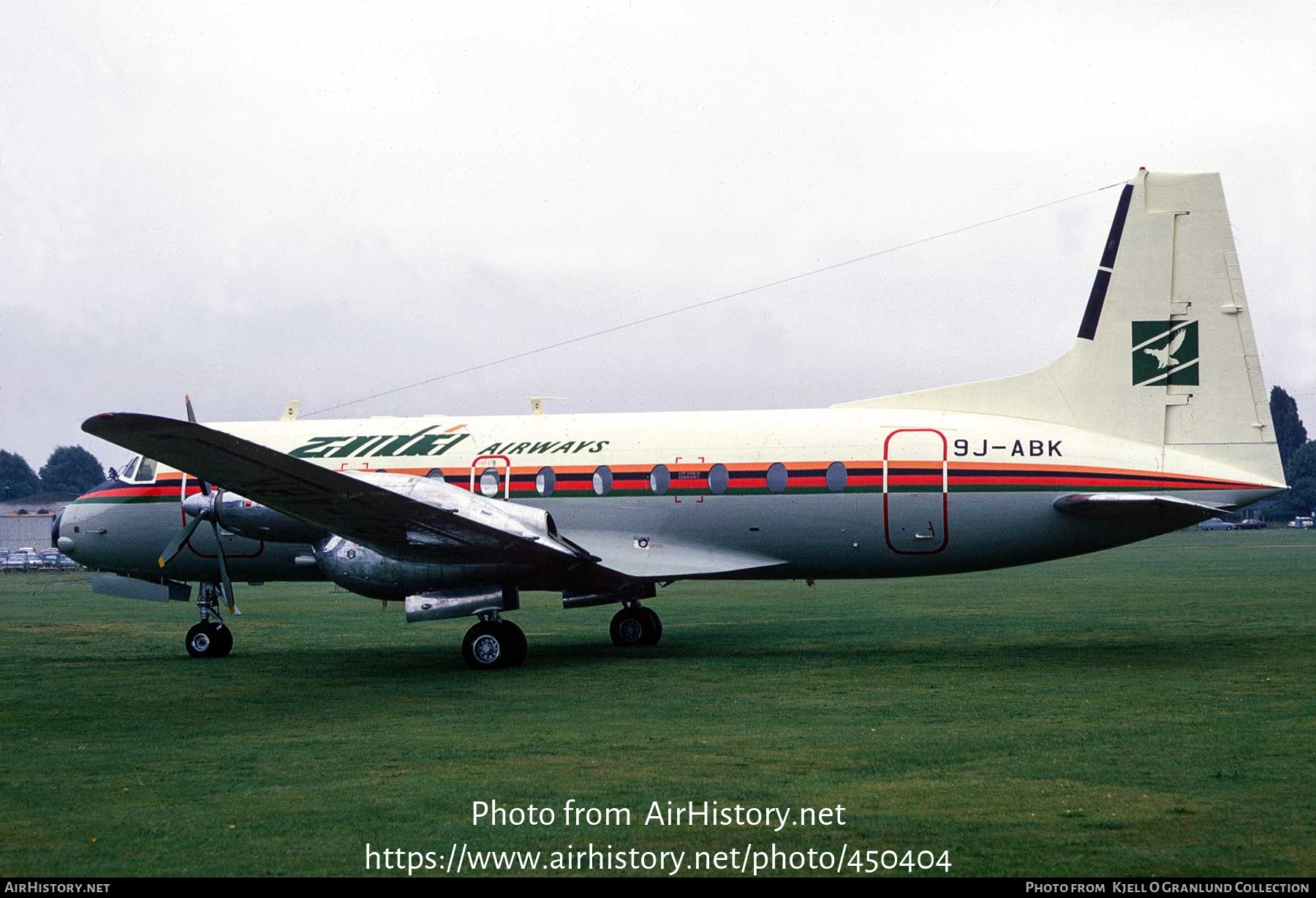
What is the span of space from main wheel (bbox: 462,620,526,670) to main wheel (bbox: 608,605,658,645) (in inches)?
133

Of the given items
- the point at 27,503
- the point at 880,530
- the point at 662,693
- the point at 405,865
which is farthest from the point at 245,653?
the point at 27,503

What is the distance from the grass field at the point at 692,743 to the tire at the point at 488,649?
1.10ft

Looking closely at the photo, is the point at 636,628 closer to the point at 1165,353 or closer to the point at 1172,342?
the point at 1165,353

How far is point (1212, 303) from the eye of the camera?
17.1m

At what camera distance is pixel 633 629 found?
20188 mm

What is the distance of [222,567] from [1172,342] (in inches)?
547

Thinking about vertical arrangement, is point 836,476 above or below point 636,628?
above

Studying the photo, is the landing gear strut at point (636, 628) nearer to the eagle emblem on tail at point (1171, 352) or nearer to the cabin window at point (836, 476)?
the cabin window at point (836, 476)

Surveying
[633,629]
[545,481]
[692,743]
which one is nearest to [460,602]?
[545,481]

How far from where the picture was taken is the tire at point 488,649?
1683 cm

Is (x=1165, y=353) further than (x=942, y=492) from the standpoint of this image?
No

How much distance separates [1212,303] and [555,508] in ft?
32.1

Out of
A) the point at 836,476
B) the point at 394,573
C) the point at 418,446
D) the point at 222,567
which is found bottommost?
the point at 394,573
